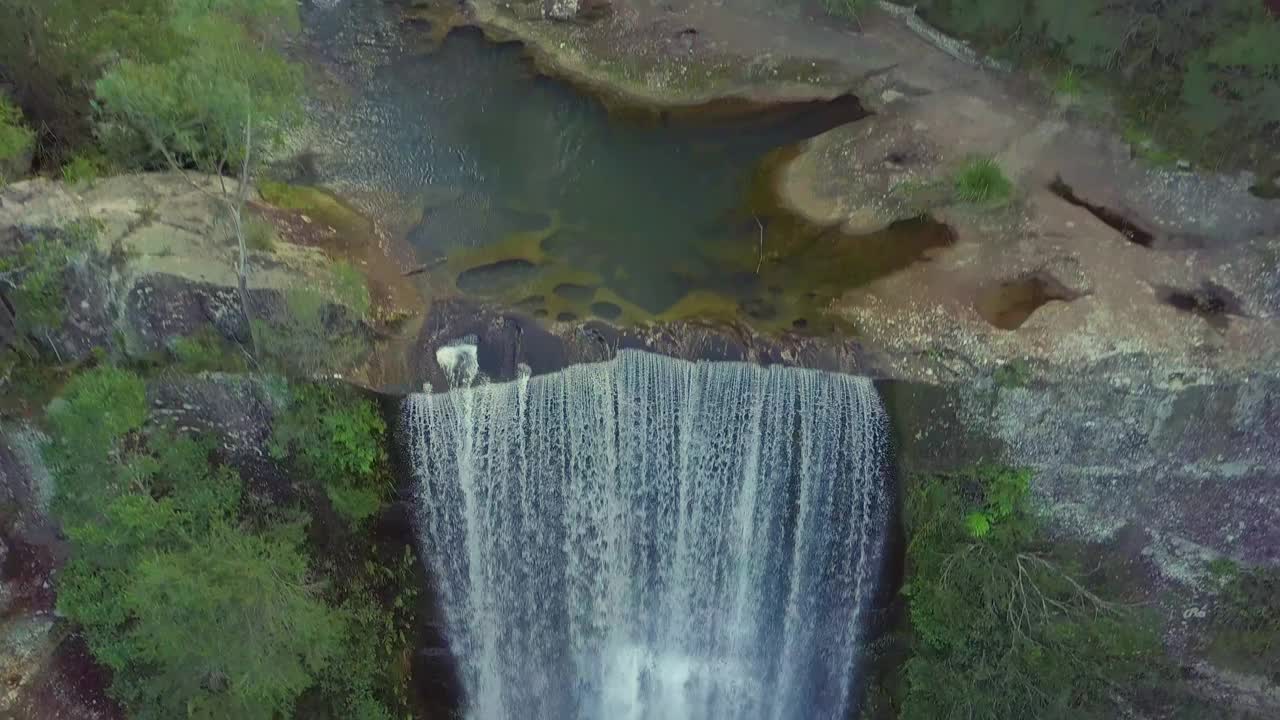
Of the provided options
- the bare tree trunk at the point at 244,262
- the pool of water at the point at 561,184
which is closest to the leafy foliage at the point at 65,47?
the bare tree trunk at the point at 244,262

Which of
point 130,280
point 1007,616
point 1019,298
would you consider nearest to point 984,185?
point 1019,298

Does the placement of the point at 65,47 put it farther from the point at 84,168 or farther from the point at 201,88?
the point at 201,88

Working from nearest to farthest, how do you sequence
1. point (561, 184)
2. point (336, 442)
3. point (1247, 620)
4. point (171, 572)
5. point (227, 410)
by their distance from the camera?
1. point (171, 572)
2. point (227, 410)
3. point (336, 442)
4. point (1247, 620)
5. point (561, 184)

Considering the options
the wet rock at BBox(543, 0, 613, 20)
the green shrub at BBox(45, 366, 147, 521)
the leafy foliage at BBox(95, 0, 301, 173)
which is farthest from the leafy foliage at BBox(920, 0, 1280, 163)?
the green shrub at BBox(45, 366, 147, 521)

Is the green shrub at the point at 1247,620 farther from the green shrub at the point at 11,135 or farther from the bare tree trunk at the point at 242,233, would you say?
the green shrub at the point at 11,135

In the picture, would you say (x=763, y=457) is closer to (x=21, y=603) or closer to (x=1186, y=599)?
(x=1186, y=599)

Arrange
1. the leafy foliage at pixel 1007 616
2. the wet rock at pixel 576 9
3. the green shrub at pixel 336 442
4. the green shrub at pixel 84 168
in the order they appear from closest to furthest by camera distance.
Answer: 1. the green shrub at pixel 336 442
2. the green shrub at pixel 84 168
3. the leafy foliage at pixel 1007 616
4. the wet rock at pixel 576 9
